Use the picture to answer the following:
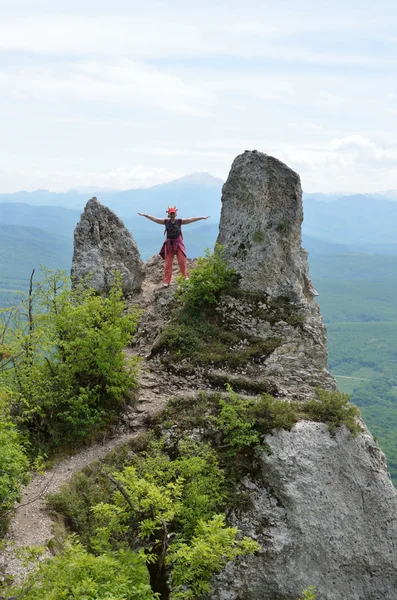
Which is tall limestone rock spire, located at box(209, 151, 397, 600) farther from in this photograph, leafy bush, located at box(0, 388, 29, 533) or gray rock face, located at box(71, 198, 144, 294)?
gray rock face, located at box(71, 198, 144, 294)

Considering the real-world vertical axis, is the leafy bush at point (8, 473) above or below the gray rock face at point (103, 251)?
below

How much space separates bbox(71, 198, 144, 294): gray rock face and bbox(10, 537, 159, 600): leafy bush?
14484 mm

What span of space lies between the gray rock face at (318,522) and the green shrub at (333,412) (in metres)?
0.27

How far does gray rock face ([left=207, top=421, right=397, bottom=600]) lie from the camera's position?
1393 centimetres

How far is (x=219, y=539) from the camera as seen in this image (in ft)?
34.2

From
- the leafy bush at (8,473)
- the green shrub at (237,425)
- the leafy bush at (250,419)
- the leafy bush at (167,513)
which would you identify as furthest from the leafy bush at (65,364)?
the leafy bush at (250,419)

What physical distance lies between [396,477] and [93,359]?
74220 millimetres

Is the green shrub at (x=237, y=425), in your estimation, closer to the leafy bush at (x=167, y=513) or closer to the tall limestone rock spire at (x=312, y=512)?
the tall limestone rock spire at (x=312, y=512)

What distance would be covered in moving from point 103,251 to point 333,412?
13.4 m

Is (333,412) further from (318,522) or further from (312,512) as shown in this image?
(318,522)

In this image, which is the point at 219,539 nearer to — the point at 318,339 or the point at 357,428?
the point at 357,428

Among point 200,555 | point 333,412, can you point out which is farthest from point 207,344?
point 200,555

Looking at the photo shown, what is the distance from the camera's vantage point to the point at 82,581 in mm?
9258

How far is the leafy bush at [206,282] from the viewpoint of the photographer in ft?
68.9
